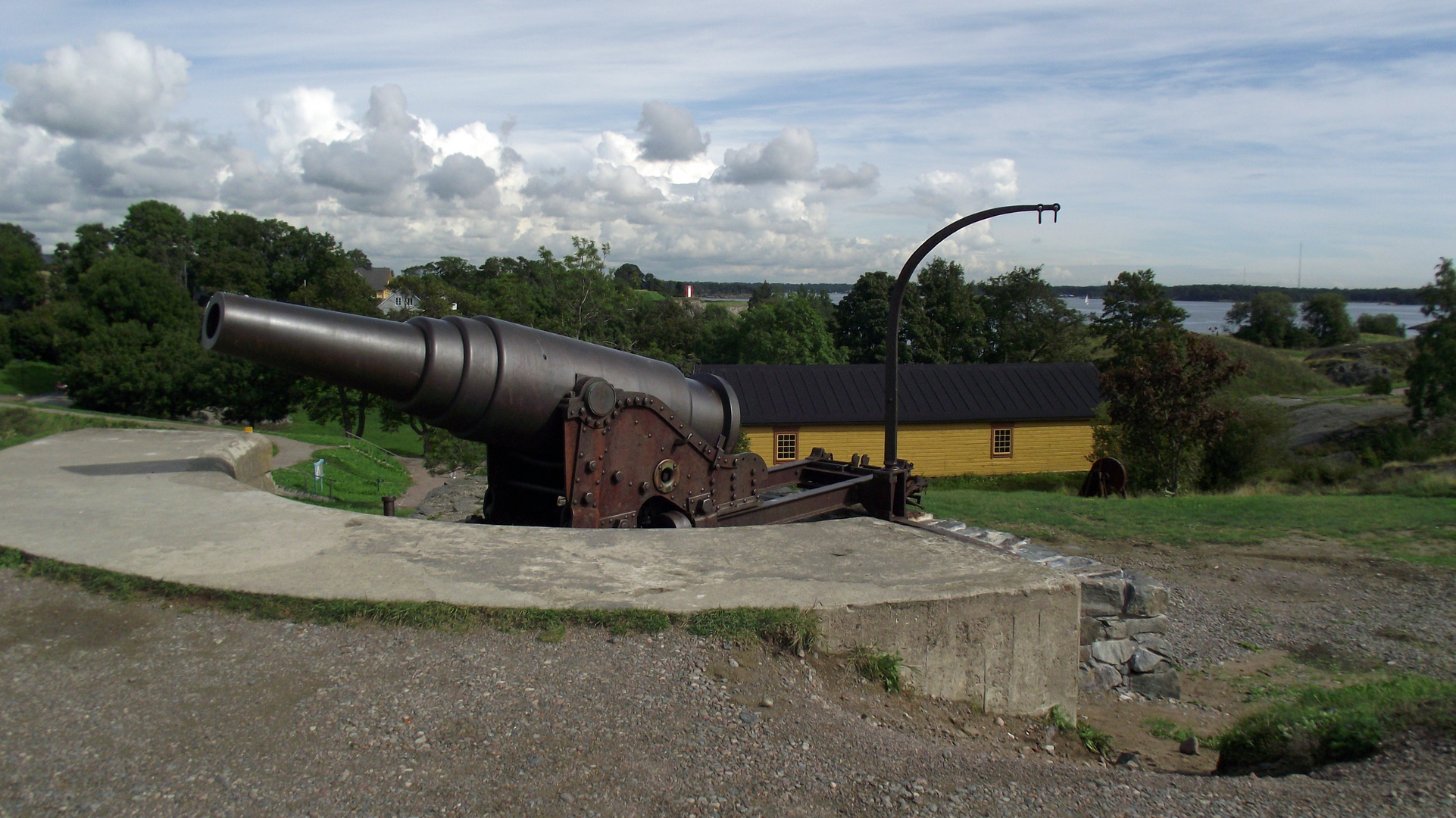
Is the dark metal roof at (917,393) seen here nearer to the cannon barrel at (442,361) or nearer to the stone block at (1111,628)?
the stone block at (1111,628)

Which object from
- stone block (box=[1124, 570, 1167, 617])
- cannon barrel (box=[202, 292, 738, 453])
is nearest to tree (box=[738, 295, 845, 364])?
stone block (box=[1124, 570, 1167, 617])

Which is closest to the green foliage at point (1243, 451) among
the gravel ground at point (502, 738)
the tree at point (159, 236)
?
the gravel ground at point (502, 738)

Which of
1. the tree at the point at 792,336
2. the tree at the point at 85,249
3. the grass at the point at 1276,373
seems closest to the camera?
the grass at the point at 1276,373

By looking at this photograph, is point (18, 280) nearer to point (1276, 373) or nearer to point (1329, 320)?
point (1276, 373)

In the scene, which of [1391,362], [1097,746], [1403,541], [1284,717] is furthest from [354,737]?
[1391,362]

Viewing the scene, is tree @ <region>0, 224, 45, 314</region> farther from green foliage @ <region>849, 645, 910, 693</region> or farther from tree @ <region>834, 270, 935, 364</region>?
green foliage @ <region>849, 645, 910, 693</region>

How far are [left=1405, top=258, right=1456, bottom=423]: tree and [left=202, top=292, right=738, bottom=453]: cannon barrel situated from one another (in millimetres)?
27230

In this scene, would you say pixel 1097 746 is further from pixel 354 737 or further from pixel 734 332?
pixel 734 332

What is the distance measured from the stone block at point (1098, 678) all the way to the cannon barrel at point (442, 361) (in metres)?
3.40

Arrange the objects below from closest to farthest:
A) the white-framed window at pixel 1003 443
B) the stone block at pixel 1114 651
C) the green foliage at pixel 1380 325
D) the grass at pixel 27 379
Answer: the stone block at pixel 1114 651 → the white-framed window at pixel 1003 443 → the grass at pixel 27 379 → the green foliage at pixel 1380 325

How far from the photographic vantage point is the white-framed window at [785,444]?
2642cm

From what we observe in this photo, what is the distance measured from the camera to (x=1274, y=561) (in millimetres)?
9172

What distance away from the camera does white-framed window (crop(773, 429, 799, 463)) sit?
26.4 metres

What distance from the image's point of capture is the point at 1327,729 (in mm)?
3961
